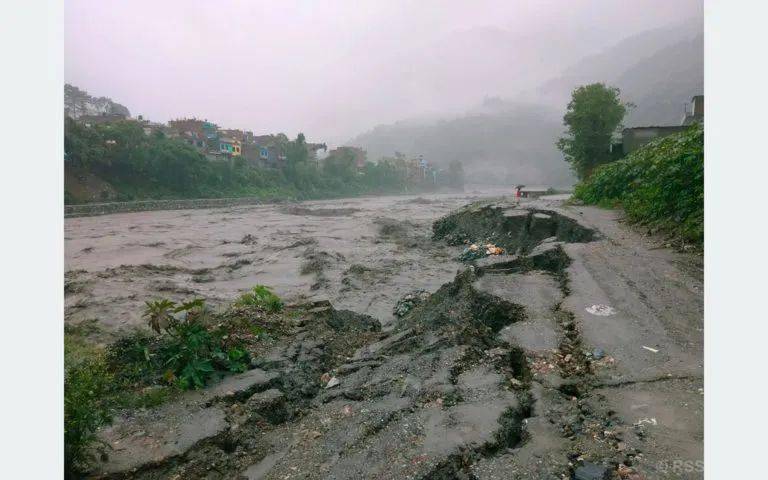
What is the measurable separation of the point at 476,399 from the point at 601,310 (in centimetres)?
219

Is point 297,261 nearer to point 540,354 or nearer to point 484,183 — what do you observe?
point 540,354

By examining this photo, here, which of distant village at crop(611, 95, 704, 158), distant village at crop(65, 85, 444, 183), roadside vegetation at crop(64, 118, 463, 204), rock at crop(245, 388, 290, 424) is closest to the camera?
rock at crop(245, 388, 290, 424)

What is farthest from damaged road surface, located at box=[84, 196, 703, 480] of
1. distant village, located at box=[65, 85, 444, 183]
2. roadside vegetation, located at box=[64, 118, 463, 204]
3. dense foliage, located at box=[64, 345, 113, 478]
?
distant village, located at box=[65, 85, 444, 183]

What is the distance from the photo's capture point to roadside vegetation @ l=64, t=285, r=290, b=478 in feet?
12.4

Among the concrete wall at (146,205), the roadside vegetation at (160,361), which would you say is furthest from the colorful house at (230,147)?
the roadside vegetation at (160,361)

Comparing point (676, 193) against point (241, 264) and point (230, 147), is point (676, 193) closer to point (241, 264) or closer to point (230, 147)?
point (241, 264)

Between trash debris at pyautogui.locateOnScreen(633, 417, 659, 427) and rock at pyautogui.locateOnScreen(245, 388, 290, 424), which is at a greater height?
trash debris at pyautogui.locateOnScreen(633, 417, 659, 427)

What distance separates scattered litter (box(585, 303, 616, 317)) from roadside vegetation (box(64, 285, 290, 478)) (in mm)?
3873

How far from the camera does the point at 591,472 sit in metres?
2.55

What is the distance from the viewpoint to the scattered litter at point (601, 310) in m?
4.85

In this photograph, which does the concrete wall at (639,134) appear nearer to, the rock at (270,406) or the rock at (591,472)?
the rock at (270,406)

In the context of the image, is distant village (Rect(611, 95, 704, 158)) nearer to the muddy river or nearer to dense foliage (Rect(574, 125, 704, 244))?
the muddy river

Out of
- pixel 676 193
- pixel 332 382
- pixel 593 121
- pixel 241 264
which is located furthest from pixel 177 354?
pixel 593 121

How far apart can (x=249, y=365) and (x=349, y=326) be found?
6.83 ft
